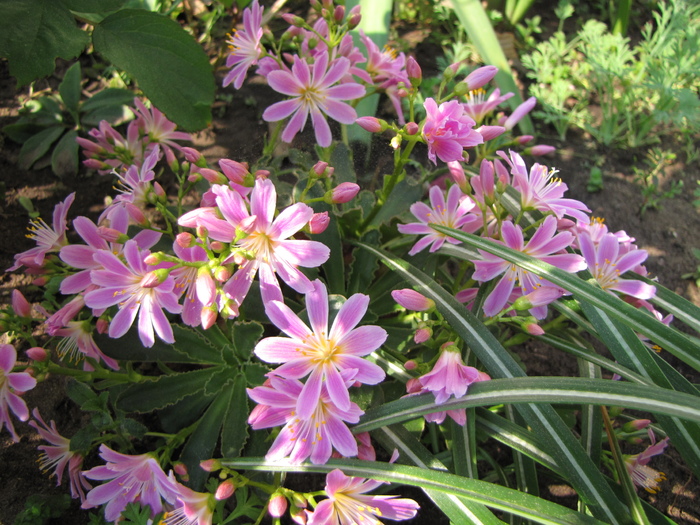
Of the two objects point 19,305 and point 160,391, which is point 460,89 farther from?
point 19,305

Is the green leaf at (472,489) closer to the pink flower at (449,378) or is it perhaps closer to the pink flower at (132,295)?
the pink flower at (449,378)

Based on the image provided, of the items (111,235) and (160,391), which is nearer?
(111,235)

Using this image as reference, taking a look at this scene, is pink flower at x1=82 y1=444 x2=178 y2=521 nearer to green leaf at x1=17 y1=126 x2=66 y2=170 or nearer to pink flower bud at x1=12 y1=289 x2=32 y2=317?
pink flower bud at x1=12 y1=289 x2=32 y2=317

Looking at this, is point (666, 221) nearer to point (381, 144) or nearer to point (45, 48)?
point (381, 144)

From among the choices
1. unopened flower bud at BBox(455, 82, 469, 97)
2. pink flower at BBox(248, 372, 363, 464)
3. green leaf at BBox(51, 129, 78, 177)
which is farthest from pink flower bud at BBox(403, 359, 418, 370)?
green leaf at BBox(51, 129, 78, 177)

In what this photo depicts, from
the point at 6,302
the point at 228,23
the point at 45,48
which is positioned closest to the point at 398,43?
the point at 228,23

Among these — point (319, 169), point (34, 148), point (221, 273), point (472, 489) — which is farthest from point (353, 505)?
point (34, 148)

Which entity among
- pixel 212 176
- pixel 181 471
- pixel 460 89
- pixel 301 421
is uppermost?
pixel 460 89
